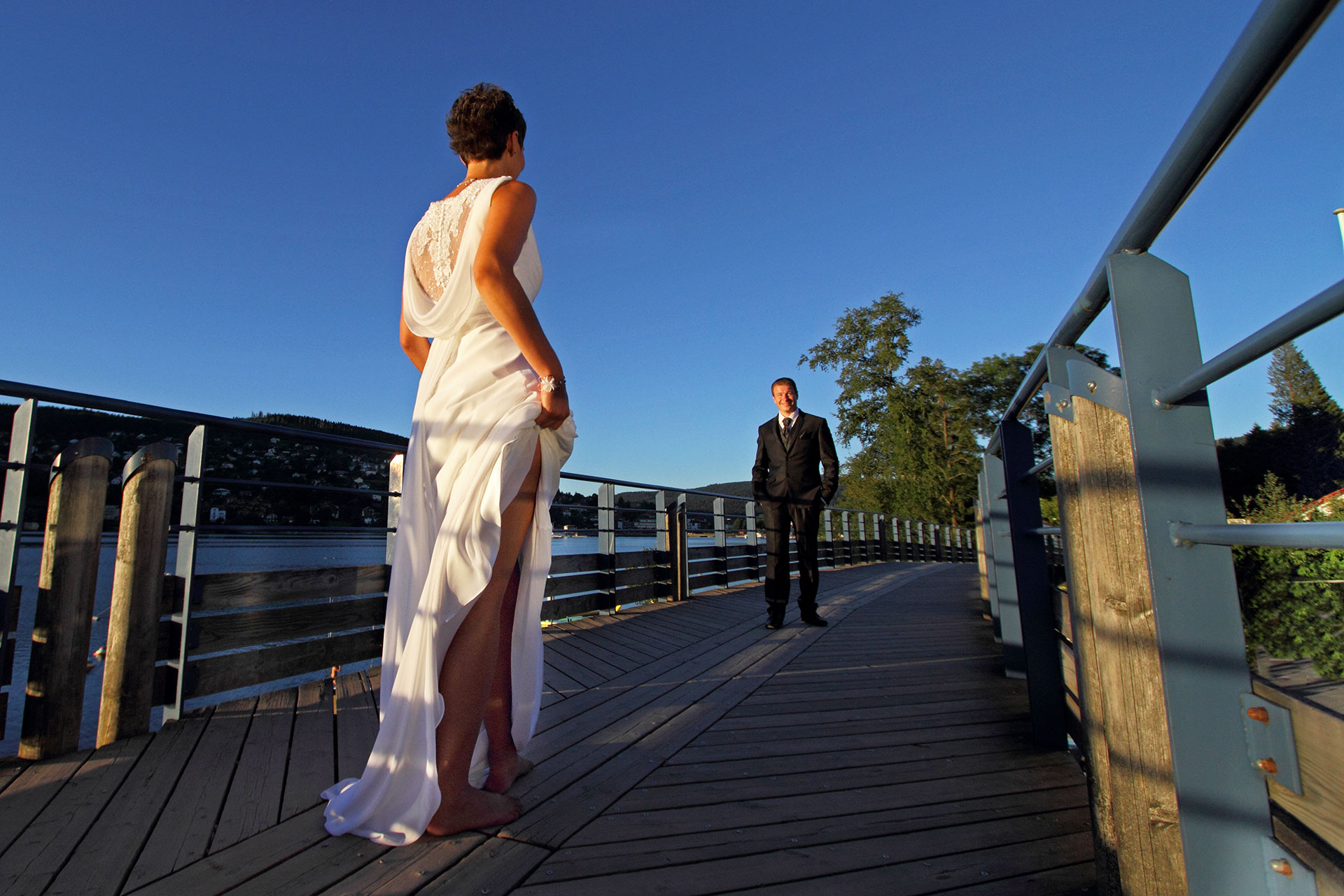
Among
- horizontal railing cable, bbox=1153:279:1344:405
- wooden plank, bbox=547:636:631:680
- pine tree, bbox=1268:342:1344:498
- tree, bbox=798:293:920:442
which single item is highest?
tree, bbox=798:293:920:442

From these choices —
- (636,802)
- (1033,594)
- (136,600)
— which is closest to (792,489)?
(1033,594)

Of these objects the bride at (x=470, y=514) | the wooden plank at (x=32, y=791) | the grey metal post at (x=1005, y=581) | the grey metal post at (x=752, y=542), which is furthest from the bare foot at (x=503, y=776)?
the grey metal post at (x=752, y=542)

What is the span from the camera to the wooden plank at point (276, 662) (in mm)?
2283

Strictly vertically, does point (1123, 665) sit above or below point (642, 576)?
above

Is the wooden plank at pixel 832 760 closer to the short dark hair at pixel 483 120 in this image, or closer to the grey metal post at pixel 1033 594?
the grey metal post at pixel 1033 594

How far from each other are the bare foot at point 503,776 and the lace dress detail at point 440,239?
1.16 metres

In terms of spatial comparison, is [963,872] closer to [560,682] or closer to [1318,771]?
[1318,771]

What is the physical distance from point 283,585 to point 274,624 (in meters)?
0.15

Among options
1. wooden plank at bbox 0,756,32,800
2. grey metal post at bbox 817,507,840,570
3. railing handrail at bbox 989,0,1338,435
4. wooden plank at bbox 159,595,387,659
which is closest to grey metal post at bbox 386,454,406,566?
wooden plank at bbox 159,595,387,659

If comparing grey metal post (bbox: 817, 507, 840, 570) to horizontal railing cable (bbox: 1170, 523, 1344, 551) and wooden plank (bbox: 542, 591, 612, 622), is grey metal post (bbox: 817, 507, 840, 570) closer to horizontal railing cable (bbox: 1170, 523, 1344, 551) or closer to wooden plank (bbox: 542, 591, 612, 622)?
wooden plank (bbox: 542, 591, 612, 622)

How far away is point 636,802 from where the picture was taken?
161cm

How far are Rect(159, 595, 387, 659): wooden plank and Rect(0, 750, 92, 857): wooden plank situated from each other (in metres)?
0.43

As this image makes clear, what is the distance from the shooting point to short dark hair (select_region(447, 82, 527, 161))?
1731 mm

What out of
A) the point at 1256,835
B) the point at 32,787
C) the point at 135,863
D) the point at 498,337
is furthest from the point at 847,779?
the point at 32,787
